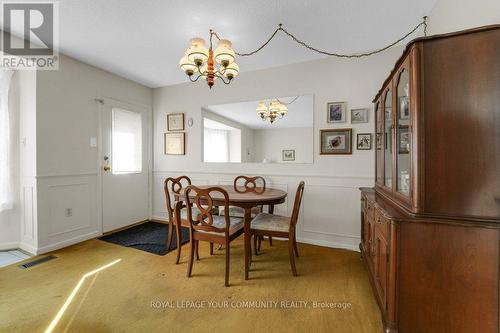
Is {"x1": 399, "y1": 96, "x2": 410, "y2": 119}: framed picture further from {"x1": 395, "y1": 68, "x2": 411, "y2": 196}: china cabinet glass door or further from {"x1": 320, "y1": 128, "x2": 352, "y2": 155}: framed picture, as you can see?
{"x1": 320, "y1": 128, "x2": 352, "y2": 155}: framed picture

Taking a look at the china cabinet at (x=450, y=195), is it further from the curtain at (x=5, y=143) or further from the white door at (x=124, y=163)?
the curtain at (x=5, y=143)

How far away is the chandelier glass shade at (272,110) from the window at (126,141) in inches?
84.1

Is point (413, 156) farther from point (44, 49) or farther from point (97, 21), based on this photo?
point (44, 49)

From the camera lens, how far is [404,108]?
4.60 feet

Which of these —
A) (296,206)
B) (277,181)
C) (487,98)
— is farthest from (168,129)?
(487,98)

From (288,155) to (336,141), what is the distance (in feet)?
2.09

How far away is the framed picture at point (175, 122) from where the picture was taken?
3709 mm

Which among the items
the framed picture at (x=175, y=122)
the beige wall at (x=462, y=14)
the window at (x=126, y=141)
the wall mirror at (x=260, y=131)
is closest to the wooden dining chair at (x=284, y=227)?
the wall mirror at (x=260, y=131)

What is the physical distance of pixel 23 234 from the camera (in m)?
2.64

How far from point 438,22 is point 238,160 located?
2.56 m

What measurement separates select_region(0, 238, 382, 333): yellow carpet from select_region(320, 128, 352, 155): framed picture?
1.26 metres

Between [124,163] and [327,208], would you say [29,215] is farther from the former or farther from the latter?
[327,208]

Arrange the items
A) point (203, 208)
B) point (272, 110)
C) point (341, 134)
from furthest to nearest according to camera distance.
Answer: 1. point (272, 110)
2. point (341, 134)
3. point (203, 208)

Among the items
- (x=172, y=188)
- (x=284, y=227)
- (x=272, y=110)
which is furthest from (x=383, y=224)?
(x=172, y=188)
